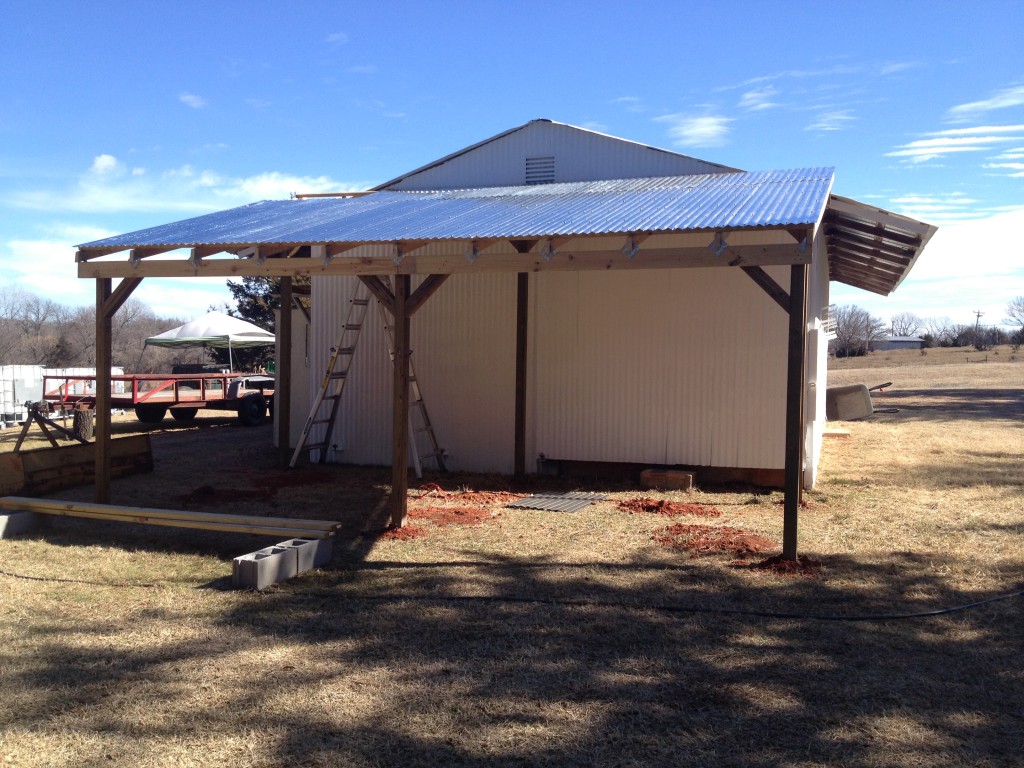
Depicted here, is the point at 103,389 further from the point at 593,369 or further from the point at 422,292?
the point at 593,369

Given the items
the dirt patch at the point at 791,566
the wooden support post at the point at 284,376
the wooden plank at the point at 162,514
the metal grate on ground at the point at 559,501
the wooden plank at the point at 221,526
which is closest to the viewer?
the dirt patch at the point at 791,566

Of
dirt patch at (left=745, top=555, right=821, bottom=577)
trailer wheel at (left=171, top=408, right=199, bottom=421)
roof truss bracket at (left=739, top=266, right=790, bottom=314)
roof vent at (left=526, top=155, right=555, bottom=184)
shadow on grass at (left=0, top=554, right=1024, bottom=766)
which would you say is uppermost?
roof vent at (left=526, top=155, right=555, bottom=184)

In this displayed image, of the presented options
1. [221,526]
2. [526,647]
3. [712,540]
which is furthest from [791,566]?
[221,526]

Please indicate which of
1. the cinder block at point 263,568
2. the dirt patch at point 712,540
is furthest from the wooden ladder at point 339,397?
the cinder block at point 263,568

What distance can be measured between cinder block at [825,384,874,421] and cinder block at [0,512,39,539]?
53.6 feet

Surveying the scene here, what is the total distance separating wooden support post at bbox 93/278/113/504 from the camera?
9188mm

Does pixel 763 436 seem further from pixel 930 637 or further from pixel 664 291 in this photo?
pixel 930 637

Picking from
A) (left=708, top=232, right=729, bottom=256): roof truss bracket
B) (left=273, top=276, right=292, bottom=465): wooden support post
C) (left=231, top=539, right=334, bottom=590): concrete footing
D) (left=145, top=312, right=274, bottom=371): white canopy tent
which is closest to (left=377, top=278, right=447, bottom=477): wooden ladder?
(left=273, top=276, right=292, bottom=465): wooden support post

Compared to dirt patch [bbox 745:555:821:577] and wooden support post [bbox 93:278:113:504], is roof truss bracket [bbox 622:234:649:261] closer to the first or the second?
dirt patch [bbox 745:555:821:577]

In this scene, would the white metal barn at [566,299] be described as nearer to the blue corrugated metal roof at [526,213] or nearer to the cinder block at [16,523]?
the blue corrugated metal roof at [526,213]

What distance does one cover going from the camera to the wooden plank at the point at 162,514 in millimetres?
7301

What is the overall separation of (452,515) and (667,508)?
235cm

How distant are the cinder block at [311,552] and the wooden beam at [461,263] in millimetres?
2582

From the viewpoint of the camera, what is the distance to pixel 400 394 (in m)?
8.16
